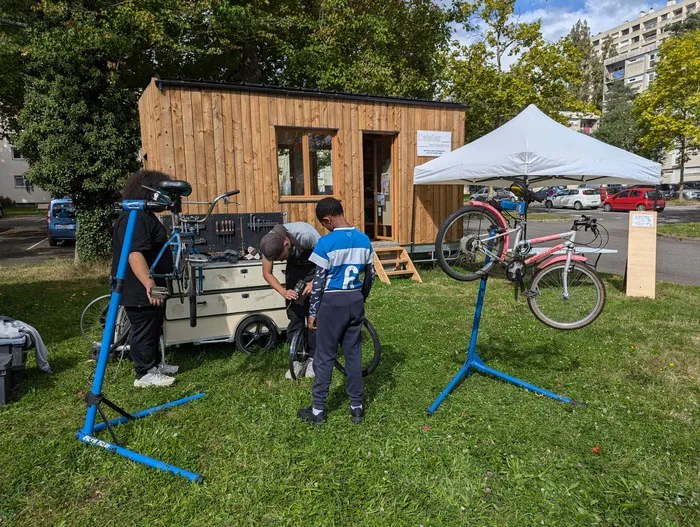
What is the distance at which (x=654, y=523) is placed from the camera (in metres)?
2.46

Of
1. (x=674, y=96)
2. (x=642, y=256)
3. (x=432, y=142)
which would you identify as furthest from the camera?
(x=674, y=96)

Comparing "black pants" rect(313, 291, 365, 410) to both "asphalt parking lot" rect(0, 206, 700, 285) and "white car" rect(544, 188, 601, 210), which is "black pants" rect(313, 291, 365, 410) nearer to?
"asphalt parking lot" rect(0, 206, 700, 285)

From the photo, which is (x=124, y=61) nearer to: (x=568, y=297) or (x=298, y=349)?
(x=298, y=349)

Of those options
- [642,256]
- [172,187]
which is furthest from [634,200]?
[172,187]

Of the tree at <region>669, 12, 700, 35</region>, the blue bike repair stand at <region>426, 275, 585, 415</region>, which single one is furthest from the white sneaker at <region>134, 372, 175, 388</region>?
the tree at <region>669, 12, 700, 35</region>

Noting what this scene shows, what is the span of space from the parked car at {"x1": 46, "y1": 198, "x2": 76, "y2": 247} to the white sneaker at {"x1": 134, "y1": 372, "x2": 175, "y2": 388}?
1388 cm

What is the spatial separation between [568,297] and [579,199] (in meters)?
30.5

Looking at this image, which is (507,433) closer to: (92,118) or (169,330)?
(169,330)

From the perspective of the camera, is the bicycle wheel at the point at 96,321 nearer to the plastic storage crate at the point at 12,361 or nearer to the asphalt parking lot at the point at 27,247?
the plastic storage crate at the point at 12,361

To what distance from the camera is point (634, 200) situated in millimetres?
26688

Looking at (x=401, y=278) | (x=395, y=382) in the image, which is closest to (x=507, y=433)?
(x=395, y=382)

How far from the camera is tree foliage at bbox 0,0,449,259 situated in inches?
386

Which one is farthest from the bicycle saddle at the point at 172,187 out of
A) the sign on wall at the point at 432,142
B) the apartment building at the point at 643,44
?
the apartment building at the point at 643,44

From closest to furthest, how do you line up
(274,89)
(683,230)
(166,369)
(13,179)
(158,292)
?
(158,292) → (166,369) → (274,89) → (683,230) → (13,179)
